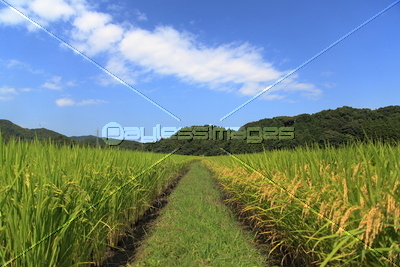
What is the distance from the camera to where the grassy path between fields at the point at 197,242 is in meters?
2.71

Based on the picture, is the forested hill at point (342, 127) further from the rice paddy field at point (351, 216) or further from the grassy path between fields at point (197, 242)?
the grassy path between fields at point (197, 242)

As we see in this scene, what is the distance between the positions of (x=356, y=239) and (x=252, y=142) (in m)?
17.7

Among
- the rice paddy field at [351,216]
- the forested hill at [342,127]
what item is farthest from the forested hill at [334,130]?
the rice paddy field at [351,216]

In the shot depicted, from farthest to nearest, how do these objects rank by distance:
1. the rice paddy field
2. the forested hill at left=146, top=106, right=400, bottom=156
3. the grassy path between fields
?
1. the forested hill at left=146, top=106, right=400, bottom=156
2. the grassy path between fields
3. the rice paddy field

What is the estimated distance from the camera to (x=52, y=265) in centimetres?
158

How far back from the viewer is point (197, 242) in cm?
325

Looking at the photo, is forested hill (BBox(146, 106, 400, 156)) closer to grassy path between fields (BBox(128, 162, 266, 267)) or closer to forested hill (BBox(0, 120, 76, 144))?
grassy path between fields (BBox(128, 162, 266, 267))

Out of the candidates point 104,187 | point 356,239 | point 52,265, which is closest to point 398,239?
point 356,239

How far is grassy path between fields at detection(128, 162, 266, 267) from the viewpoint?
8.89 feet

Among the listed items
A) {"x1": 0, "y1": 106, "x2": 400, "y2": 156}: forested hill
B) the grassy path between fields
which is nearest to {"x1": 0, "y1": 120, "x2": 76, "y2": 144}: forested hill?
{"x1": 0, "y1": 106, "x2": 400, "y2": 156}: forested hill

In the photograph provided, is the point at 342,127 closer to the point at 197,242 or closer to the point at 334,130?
the point at 334,130

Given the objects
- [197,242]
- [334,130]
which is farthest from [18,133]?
[334,130]

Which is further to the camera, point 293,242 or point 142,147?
point 142,147

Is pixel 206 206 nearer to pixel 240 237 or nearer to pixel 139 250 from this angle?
pixel 240 237
